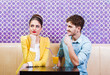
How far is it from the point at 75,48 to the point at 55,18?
72 cm

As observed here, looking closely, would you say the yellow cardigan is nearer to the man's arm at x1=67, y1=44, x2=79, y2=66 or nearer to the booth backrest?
the booth backrest

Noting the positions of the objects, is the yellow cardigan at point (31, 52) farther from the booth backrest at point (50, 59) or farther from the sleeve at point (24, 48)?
the booth backrest at point (50, 59)

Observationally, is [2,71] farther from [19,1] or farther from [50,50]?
[19,1]

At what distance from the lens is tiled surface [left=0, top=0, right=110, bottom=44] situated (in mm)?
3137

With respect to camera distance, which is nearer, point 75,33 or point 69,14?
point 75,33

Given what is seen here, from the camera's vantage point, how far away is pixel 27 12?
3.16 m

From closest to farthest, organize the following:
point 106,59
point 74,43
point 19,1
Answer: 1. point 74,43
2. point 106,59
3. point 19,1

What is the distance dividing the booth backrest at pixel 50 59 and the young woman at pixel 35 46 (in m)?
0.27

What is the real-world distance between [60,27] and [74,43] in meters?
0.49

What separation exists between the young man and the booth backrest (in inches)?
10.3

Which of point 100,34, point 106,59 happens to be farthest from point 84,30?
point 106,59

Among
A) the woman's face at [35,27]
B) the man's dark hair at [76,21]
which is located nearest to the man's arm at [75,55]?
the man's dark hair at [76,21]

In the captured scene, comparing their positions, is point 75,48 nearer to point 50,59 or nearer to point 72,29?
point 72,29

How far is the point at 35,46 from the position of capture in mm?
2758
